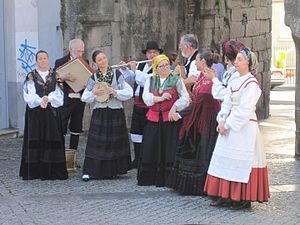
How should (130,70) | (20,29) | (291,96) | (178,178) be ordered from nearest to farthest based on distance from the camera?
(178,178), (130,70), (20,29), (291,96)

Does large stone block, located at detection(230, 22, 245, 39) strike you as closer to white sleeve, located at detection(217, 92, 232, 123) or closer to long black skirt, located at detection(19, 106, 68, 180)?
long black skirt, located at detection(19, 106, 68, 180)

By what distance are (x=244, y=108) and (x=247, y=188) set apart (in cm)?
81

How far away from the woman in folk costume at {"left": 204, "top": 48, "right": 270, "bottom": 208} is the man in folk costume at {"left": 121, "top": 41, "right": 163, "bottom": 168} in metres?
1.93

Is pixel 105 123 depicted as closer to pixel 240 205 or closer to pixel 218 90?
pixel 218 90

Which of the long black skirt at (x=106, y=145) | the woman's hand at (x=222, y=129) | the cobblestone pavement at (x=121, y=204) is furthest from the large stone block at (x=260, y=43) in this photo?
the woman's hand at (x=222, y=129)

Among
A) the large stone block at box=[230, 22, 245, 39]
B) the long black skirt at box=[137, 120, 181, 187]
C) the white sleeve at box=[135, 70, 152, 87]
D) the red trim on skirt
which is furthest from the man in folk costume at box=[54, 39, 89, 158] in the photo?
the large stone block at box=[230, 22, 245, 39]

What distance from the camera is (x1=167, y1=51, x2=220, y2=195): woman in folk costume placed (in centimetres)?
716

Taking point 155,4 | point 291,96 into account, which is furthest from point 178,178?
point 291,96

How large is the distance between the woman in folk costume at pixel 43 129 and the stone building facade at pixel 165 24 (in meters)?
3.16

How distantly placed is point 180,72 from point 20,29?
4.16 metres

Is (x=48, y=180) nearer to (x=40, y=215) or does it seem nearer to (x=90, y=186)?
(x=90, y=186)

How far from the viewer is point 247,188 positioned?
6.64 meters

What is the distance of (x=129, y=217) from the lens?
6496 mm

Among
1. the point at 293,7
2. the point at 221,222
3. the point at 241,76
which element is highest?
the point at 293,7
